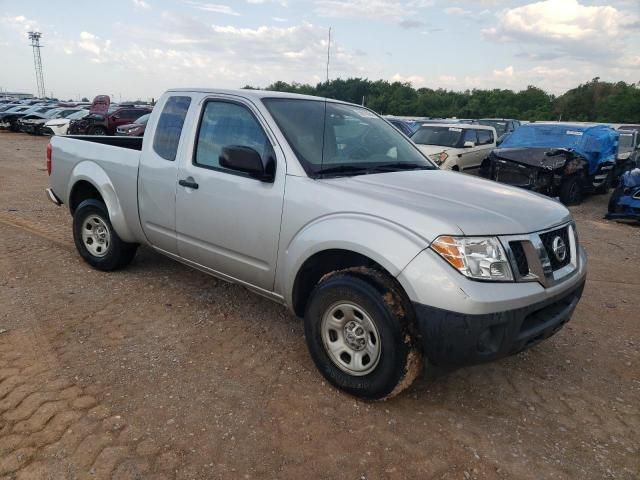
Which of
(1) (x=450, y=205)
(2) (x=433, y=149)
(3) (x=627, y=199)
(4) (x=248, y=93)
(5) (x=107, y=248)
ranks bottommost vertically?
(5) (x=107, y=248)

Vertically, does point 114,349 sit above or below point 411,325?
below

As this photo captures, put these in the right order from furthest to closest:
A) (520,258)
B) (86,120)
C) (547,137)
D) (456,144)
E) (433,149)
Answer: (86,120)
(456,144)
(433,149)
(547,137)
(520,258)

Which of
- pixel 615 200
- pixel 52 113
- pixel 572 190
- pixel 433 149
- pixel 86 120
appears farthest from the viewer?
pixel 52 113

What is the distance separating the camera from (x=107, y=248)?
4.94 m

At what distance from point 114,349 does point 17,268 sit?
2294 millimetres

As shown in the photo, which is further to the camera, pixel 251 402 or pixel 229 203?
pixel 229 203

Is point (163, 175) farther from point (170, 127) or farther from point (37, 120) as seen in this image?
point (37, 120)

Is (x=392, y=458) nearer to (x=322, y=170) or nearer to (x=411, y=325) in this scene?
(x=411, y=325)

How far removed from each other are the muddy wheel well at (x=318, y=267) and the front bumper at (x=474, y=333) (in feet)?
1.68

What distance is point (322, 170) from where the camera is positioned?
3.27 meters

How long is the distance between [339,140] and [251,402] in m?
1.91

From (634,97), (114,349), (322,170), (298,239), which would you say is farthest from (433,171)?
(634,97)

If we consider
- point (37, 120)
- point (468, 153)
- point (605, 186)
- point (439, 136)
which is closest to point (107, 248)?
point (468, 153)

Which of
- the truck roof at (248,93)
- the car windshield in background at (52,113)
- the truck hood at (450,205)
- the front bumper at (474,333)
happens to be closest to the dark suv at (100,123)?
the car windshield in background at (52,113)
